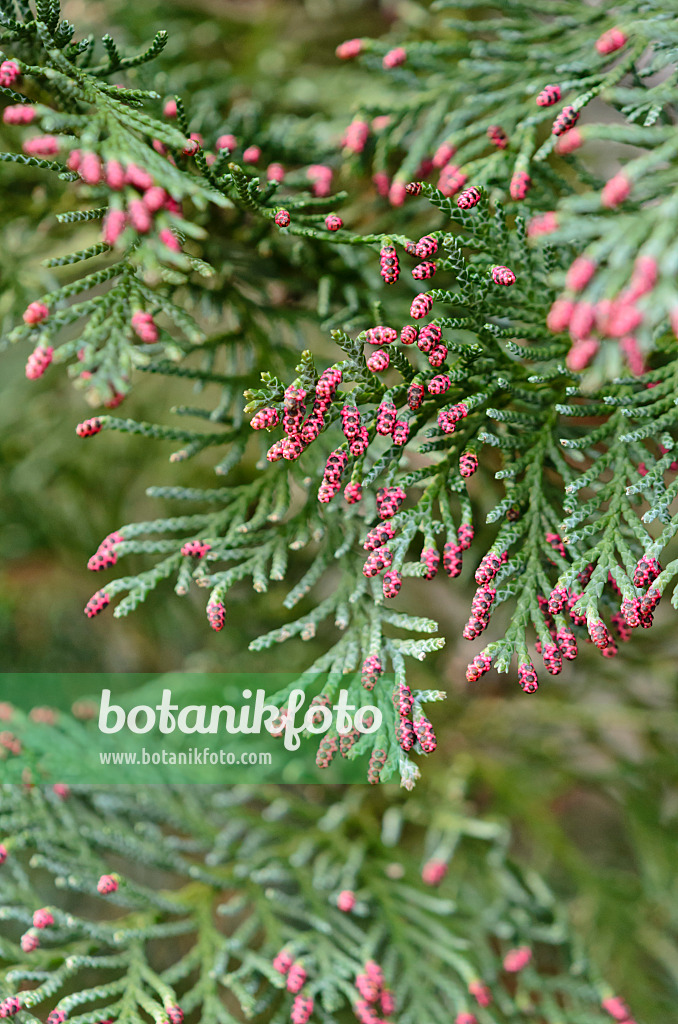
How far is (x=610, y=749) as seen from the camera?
188cm

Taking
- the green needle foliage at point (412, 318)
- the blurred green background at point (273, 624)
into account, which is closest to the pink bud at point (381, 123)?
the green needle foliage at point (412, 318)

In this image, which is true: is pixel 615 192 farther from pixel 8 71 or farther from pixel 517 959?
pixel 517 959

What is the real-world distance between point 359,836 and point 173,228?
4.29ft

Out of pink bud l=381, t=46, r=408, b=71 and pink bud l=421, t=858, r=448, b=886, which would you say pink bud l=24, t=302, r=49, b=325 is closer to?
pink bud l=381, t=46, r=408, b=71

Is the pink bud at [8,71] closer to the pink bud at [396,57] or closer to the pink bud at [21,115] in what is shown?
the pink bud at [21,115]

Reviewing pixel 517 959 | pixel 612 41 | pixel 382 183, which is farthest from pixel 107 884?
pixel 612 41

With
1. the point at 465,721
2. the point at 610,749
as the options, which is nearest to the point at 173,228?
the point at 465,721

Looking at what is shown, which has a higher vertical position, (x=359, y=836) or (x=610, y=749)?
(x=610, y=749)

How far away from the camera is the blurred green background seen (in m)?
1.60

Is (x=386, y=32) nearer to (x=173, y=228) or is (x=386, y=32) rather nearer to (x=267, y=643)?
(x=173, y=228)

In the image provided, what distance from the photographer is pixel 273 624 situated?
1.91 metres

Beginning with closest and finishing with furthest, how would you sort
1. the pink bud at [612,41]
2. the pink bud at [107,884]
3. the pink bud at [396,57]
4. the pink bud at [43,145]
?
the pink bud at [43,145] → the pink bud at [612,41] → the pink bud at [107,884] → the pink bud at [396,57]

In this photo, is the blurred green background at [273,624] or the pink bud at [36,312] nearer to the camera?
the pink bud at [36,312]

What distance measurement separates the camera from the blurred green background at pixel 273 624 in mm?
1600
